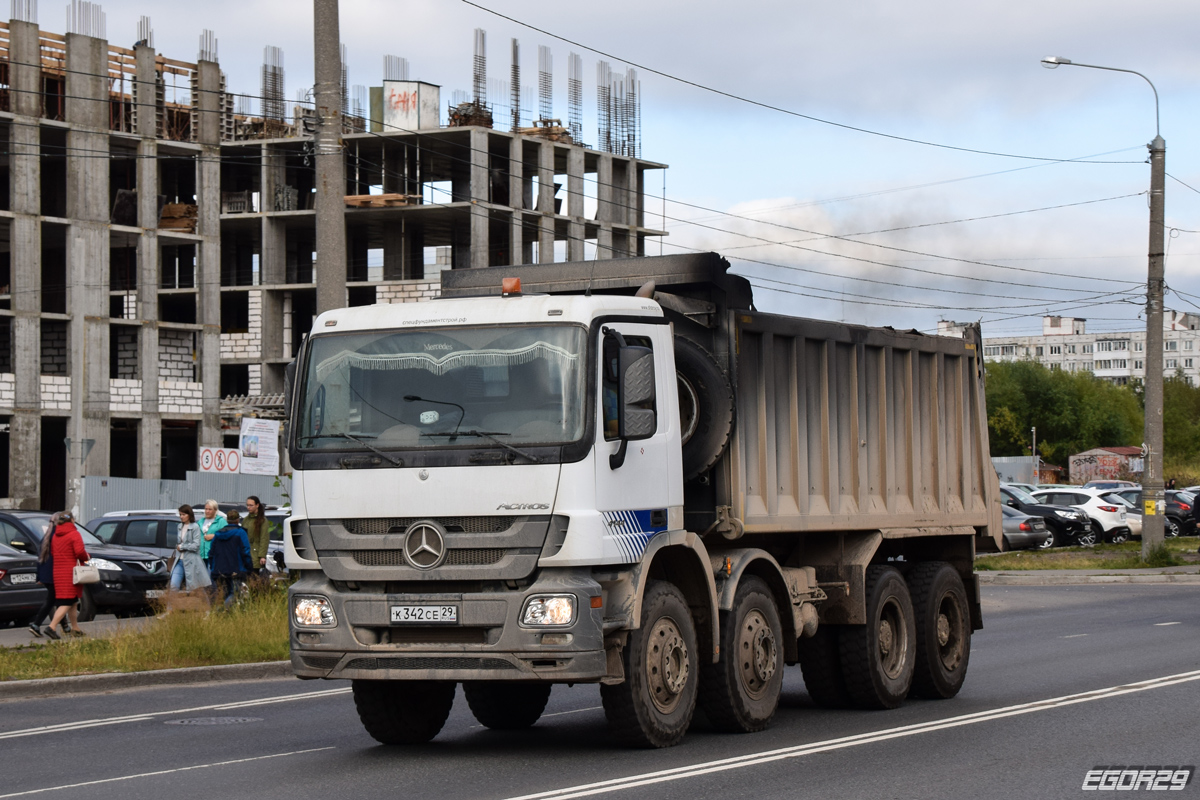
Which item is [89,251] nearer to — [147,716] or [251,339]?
[251,339]

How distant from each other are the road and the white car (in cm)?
2825

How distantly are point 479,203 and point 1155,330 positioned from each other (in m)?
51.9

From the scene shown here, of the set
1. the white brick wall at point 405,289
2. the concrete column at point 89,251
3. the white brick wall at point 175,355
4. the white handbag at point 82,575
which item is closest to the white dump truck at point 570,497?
the white handbag at point 82,575

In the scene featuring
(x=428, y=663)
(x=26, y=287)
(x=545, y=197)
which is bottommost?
(x=428, y=663)

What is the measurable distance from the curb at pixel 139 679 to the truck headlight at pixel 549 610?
701 cm

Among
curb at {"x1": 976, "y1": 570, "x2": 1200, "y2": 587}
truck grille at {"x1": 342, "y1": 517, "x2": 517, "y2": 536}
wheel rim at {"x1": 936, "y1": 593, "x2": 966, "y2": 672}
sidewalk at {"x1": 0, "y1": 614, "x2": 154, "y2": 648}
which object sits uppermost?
truck grille at {"x1": 342, "y1": 517, "x2": 517, "y2": 536}

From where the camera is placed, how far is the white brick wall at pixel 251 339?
84688mm

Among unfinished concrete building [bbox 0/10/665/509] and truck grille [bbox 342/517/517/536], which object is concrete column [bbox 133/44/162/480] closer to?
unfinished concrete building [bbox 0/10/665/509]

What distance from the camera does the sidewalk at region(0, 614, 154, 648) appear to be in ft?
60.6

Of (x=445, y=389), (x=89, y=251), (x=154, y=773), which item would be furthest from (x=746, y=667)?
(x=89, y=251)

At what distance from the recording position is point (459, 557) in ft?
30.9

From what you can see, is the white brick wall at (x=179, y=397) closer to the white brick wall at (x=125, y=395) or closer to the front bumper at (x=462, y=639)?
the white brick wall at (x=125, y=395)

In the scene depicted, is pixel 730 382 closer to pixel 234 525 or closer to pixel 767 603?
pixel 767 603

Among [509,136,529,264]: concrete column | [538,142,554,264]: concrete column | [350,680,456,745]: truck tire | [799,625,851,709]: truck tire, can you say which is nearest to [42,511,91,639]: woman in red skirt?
[350,680,456,745]: truck tire
